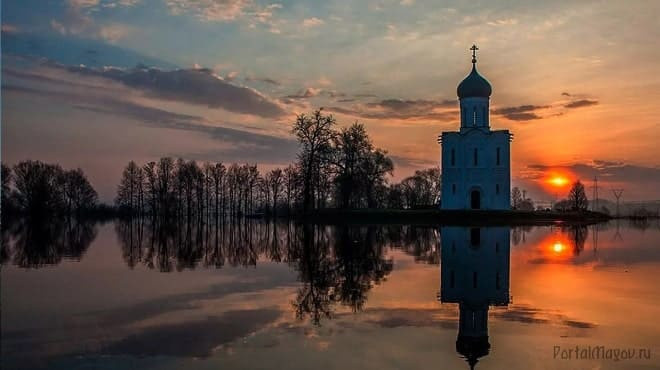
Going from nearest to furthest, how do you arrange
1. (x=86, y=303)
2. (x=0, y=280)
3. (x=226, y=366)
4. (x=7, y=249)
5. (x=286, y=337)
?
1. (x=226, y=366)
2. (x=286, y=337)
3. (x=86, y=303)
4. (x=0, y=280)
5. (x=7, y=249)

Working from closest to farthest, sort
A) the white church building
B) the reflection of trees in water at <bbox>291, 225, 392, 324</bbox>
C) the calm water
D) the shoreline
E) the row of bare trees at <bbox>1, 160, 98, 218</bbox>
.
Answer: the calm water
the reflection of trees in water at <bbox>291, 225, 392, 324</bbox>
the shoreline
the white church building
the row of bare trees at <bbox>1, 160, 98, 218</bbox>

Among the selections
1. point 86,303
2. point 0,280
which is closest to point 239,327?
point 86,303

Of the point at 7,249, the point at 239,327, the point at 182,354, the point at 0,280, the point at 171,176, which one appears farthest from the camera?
the point at 171,176

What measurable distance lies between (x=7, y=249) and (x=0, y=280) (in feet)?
41.3

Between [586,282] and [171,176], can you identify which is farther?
[171,176]

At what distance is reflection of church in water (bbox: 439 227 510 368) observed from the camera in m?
9.95

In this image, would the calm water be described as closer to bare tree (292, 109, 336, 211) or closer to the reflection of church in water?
the reflection of church in water

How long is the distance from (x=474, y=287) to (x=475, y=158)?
5154 cm

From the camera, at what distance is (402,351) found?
366 inches

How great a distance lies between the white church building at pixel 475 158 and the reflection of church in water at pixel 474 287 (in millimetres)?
37134

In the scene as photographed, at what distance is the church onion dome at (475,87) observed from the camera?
215 feet

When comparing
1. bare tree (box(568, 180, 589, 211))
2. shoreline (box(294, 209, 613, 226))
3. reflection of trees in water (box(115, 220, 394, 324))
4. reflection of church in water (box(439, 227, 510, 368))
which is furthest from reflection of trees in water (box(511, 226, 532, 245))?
bare tree (box(568, 180, 589, 211))

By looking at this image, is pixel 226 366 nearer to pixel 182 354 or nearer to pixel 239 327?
pixel 182 354

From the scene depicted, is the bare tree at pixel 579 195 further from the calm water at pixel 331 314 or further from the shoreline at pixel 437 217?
the calm water at pixel 331 314
